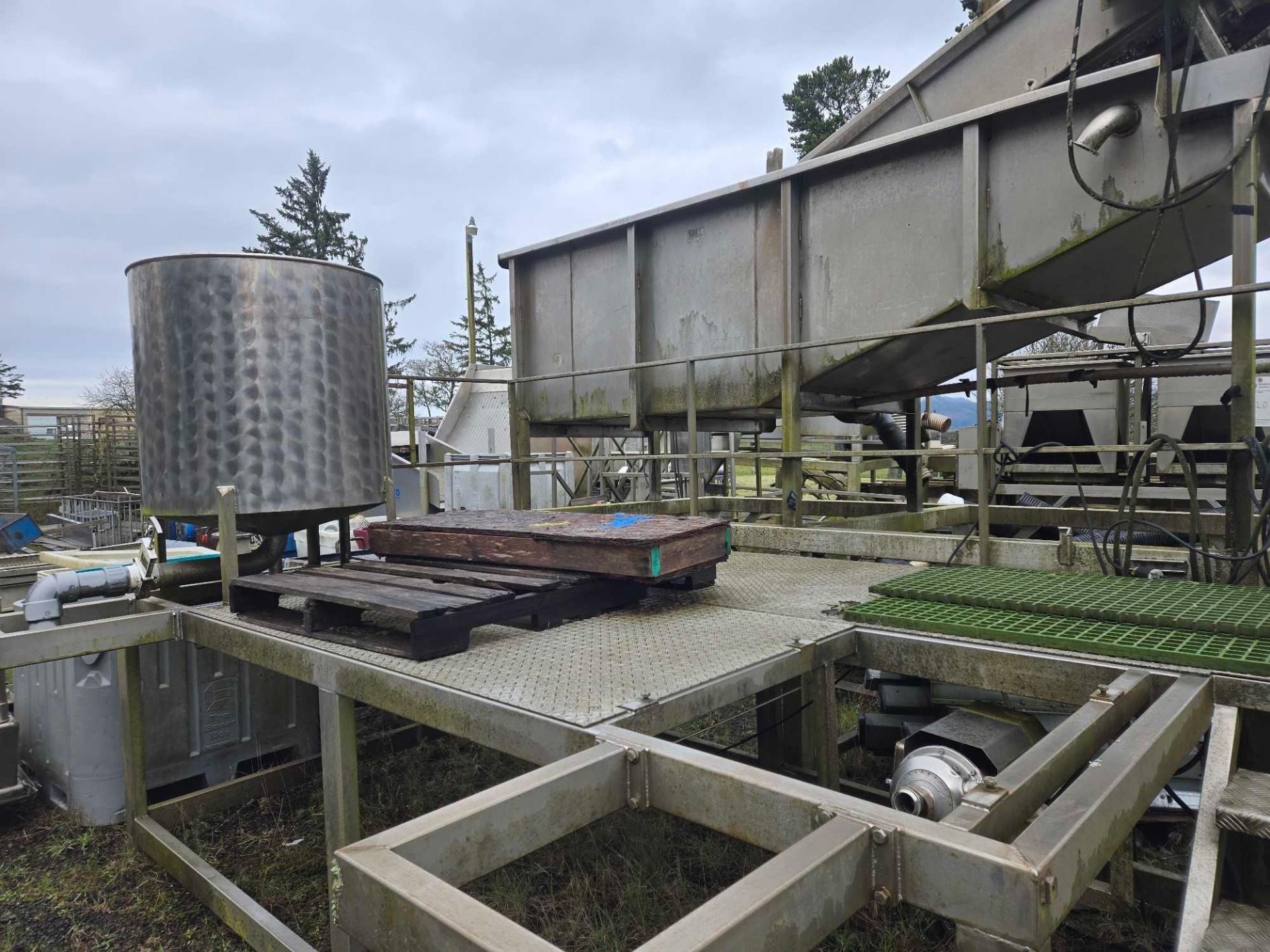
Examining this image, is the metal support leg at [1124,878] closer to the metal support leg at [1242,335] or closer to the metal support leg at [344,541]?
the metal support leg at [1242,335]

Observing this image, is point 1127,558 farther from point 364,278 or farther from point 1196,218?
point 364,278

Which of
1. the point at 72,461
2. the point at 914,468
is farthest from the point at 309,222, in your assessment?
the point at 914,468

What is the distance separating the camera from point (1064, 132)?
159 inches

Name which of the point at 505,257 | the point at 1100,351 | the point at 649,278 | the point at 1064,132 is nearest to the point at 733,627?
the point at 1064,132

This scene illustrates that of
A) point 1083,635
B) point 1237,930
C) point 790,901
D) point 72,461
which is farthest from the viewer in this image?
point 72,461

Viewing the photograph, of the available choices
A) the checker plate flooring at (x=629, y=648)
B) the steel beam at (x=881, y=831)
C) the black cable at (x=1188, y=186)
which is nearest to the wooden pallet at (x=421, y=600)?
the checker plate flooring at (x=629, y=648)

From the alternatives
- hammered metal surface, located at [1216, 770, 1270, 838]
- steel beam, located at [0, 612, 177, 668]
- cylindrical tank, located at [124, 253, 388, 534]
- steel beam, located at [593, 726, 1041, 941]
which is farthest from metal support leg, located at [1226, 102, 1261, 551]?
steel beam, located at [0, 612, 177, 668]

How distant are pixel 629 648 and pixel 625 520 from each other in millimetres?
1015

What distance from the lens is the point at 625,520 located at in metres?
3.43

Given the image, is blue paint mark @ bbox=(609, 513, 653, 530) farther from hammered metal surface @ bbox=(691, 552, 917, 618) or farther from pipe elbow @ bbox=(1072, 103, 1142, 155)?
pipe elbow @ bbox=(1072, 103, 1142, 155)

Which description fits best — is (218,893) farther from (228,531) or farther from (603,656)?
(603,656)

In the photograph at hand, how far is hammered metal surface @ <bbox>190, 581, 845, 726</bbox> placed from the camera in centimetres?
199

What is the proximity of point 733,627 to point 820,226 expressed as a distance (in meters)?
3.35

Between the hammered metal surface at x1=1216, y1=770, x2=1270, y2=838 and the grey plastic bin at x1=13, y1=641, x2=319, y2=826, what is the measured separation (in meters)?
3.92
